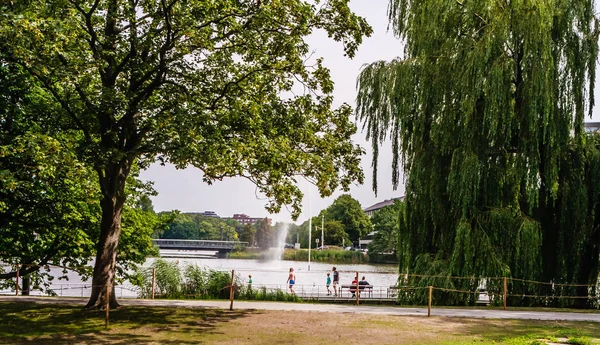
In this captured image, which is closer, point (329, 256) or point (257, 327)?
point (257, 327)

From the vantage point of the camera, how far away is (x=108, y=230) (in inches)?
662

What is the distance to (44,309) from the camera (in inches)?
661

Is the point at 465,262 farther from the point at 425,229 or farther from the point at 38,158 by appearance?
the point at 38,158

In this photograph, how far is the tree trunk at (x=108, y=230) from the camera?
652 inches

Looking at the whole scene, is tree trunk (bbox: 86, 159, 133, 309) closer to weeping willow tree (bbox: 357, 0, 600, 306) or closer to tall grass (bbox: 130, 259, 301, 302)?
tall grass (bbox: 130, 259, 301, 302)

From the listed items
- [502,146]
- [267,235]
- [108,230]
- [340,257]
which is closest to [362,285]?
[502,146]

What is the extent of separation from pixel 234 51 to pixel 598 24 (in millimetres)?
14438

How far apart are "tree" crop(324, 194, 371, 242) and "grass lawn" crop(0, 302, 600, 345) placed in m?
116

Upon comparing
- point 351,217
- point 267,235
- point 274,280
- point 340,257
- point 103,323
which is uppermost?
point 351,217

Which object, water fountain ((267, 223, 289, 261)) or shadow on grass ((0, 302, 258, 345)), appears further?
water fountain ((267, 223, 289, 261))

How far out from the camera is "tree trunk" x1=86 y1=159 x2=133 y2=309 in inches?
652

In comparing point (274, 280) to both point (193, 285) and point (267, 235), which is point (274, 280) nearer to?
point (193, 285)

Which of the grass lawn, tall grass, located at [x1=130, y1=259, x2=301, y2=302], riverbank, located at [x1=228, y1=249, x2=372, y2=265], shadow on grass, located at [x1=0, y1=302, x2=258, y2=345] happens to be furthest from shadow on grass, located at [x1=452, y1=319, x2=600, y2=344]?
riverbank, located at [x1=228, y1=249, x2=372, y2=265]

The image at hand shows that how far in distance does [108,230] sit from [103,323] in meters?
3.13
